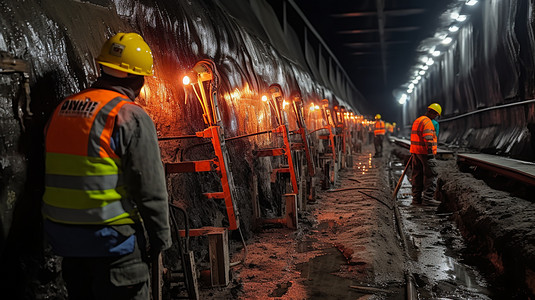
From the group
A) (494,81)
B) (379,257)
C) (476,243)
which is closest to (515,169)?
(476,243)

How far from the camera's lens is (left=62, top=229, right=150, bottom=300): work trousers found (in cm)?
209

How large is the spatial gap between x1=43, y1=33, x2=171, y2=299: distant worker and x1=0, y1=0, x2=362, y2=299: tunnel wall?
455 mm

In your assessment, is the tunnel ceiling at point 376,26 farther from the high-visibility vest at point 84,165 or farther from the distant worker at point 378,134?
the high-visibility vest at point 84,165

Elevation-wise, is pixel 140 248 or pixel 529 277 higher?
pixel 140 248

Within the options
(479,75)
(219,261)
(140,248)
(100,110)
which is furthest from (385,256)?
(479,75)

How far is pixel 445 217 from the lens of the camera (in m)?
8.14

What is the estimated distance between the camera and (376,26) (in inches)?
778

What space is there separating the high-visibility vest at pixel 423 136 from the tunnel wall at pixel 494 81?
2183 mm

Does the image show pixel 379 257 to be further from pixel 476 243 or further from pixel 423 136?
pixel 423 136

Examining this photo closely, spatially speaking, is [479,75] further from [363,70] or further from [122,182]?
[363,70]

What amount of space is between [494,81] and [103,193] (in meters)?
13.3

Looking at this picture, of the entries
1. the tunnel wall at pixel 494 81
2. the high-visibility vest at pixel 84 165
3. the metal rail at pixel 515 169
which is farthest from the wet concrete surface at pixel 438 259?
the high-visibility vest at pixel 84 165

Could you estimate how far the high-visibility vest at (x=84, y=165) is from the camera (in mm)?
2006

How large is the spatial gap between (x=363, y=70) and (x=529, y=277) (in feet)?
108
